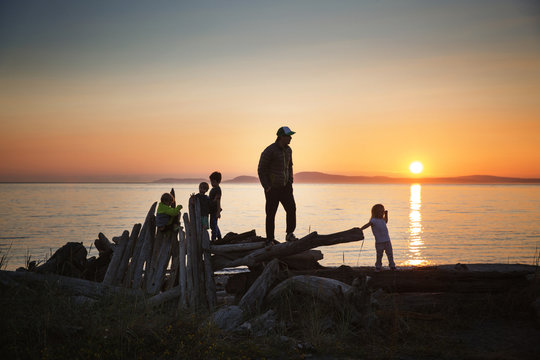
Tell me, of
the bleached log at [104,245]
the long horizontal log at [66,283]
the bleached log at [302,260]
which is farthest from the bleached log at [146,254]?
the bleached log at [302,260]

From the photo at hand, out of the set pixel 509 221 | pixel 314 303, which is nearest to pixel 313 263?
pixel 314 303

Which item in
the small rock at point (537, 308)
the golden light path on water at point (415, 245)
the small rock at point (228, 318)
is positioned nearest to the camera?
the small rock at point (228, 318)

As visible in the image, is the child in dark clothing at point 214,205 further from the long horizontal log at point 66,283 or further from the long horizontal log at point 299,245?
the long horizontal log at point 66,283

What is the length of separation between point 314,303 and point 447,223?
3517cm

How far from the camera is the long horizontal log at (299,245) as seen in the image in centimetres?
891

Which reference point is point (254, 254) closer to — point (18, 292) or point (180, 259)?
point (180, 259)

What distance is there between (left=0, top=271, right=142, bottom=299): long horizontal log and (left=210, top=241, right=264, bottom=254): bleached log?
5.90 ft

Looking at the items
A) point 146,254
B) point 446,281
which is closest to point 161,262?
A: point 146,254

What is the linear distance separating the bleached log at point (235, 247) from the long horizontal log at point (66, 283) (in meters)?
1.80

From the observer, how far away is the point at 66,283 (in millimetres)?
9203

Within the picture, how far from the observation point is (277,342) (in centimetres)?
668

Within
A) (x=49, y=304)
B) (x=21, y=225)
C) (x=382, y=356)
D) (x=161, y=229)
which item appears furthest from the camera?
(x=21, y=225)

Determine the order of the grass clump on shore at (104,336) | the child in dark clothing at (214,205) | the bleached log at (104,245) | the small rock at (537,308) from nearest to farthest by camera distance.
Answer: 1. the grass clump on shore at (104,336)
2. the small rock at (537,308)
3. the bleached log at (104,245)
4. the child in dark clothing at (214,205)

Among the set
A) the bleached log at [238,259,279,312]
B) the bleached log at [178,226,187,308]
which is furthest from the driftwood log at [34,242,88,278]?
the bleached log at [238,259,279,312]
